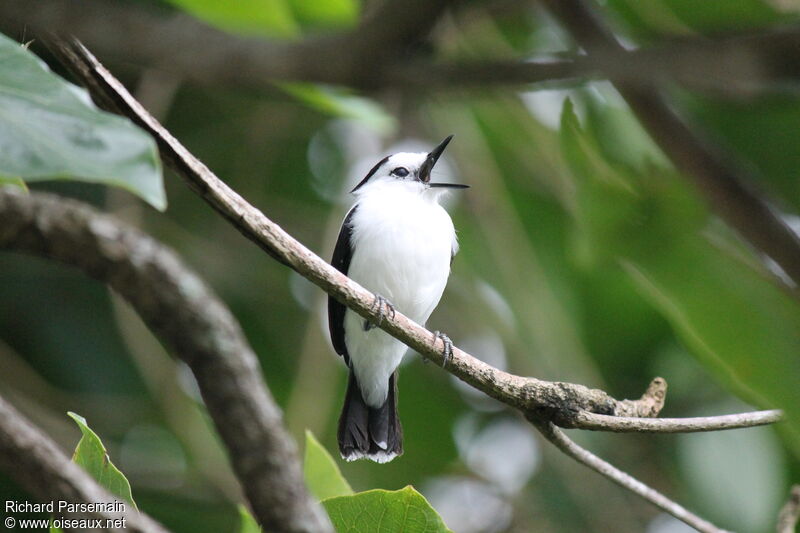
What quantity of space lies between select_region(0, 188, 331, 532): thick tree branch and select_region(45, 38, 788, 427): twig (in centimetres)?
23

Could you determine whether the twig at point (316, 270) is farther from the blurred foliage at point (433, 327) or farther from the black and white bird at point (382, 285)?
the black and white bird at point (382, 285)

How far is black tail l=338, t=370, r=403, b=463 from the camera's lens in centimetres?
415

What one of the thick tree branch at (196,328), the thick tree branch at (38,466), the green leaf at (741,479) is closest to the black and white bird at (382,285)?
the green leaf at (741,479)

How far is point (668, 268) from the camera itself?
1.90m

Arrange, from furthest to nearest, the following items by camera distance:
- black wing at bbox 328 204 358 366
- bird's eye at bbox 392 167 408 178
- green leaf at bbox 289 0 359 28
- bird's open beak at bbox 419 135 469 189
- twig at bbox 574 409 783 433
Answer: bird's eye at bbox 392 167 408 178, bird's open beak at bbox 419 135 469 189, black wing at bbox 328 204 358 366, green leaf at bbox 289 0 359 28, twig at bbox 574 409 783 433

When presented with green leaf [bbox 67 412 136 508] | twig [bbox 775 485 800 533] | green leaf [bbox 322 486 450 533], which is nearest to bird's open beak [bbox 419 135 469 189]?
twig [bbox 775 485 800 533]

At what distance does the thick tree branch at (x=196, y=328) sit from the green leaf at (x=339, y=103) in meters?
1.06

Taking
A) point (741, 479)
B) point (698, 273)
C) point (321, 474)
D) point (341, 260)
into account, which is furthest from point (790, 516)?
point (341, 260)

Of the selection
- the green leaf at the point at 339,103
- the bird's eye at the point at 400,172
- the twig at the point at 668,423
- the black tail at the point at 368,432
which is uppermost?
the bird's eye at the point at 400,172

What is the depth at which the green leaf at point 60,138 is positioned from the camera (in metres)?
1.34

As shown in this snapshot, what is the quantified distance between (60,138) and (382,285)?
9.54 ft

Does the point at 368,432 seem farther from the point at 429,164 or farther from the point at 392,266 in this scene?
the point at 429,164

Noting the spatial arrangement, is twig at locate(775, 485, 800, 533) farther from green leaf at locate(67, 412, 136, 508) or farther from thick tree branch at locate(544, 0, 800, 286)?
green leaf at locate(67, 412, 136, 508)

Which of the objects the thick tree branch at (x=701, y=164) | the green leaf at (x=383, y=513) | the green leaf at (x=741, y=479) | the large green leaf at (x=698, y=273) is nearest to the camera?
the thick tree branch at (x=701, y=164)
